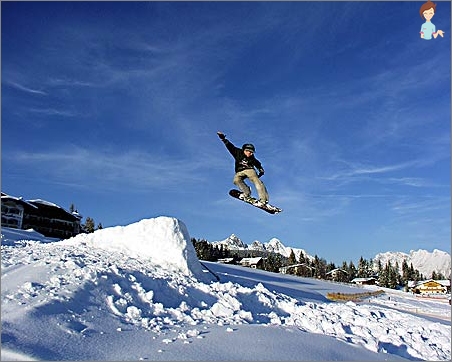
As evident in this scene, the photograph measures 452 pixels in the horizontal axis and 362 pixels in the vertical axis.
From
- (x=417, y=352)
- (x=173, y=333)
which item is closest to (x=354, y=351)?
(x=417, y=352)

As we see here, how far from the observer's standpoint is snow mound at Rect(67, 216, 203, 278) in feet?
50.1

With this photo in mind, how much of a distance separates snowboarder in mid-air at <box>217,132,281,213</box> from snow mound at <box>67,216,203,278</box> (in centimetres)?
447

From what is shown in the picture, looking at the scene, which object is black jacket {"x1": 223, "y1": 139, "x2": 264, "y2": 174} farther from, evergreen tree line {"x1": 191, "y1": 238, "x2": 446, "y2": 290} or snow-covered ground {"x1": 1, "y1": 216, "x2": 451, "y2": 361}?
evergreen tree line {"x1": 191, "y1": 238, "x2": 446, "y2": 290}

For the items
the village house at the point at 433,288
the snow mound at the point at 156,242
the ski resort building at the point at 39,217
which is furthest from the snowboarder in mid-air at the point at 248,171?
the village house at the point at 433,288

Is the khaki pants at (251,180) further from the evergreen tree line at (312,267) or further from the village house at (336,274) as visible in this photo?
the village house at (336,274)

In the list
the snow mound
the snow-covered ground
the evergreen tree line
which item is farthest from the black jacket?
the evergreen tree line

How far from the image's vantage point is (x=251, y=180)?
12.1 metres

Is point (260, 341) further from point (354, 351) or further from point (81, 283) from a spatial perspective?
point (81, 283)

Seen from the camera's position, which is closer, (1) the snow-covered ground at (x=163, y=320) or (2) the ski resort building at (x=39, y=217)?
(1) the snow-covered ground at (x=163, y=320)

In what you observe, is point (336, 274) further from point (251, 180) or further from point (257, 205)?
point (251, 180)

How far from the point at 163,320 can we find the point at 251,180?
5044mm

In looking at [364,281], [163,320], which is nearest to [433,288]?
[364,281]

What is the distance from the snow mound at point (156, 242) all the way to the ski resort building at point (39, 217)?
2320cm

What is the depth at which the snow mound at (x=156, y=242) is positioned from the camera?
50.1 ft
